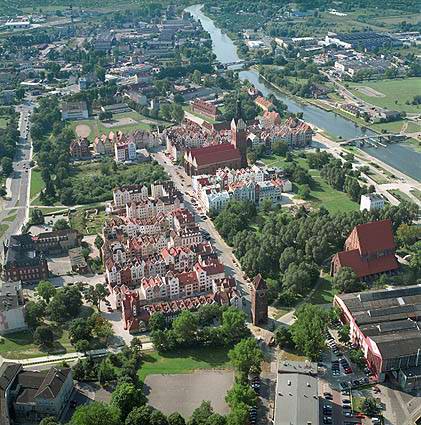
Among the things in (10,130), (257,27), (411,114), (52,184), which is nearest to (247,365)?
(52,184)

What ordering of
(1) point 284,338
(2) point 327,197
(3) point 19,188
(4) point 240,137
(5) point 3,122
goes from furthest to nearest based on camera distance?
(5) point 3,122
(4) point 240,137
(3) point 19,188
(2) point 327,197
(1) point 284,338

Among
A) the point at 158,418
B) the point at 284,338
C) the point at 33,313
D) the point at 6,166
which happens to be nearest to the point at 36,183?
the point at 6,166

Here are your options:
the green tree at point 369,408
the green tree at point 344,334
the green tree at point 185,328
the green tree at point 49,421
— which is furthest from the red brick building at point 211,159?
the green tree at point 49,421

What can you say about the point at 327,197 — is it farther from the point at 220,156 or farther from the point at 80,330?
the point at 80,330

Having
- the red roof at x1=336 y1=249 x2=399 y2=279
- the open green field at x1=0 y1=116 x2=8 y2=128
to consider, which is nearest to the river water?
the red roof at x1=336 y1=249 x2=399 y2=279

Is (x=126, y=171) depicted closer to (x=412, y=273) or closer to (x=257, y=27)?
(x=412, y=273)

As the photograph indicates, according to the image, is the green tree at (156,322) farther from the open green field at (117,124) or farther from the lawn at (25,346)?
the open green field at (117,124)
